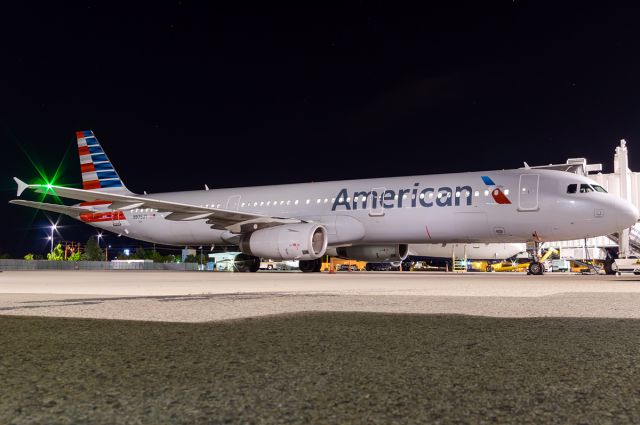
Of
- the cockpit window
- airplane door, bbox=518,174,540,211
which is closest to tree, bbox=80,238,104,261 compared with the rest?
airplane door, bbox=518,174,540,211

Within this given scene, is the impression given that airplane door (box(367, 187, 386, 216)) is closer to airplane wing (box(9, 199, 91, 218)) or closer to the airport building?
the airport building

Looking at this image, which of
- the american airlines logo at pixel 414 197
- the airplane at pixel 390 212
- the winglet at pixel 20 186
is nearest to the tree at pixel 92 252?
the airplane at pixel 390 212

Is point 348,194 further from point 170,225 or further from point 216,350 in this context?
point 216,350

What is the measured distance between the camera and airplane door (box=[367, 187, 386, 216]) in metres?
20.2

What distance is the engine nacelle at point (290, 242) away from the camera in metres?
19.2

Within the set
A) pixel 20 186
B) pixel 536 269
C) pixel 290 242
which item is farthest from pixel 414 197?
pixel 20 186

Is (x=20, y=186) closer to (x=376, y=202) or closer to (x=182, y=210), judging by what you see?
(x=182, y=210)

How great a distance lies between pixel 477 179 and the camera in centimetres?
1898

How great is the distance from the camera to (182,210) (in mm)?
20109

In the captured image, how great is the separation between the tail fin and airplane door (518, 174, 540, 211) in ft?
62.5

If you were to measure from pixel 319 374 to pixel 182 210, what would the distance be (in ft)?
58.5

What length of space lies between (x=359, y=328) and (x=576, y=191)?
1500 centimetres

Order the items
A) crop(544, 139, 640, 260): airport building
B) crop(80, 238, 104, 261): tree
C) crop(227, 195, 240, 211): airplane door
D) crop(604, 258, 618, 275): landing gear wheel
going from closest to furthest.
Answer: crop(604, 258, 618, 275): landing gear wheel < crop(227, 195, 240, 211): airplane door < crop(544, 139, 640, 260): airport building < crop(80, 238, 104, 261): tree

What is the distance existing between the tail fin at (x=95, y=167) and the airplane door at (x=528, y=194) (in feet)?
62.5
